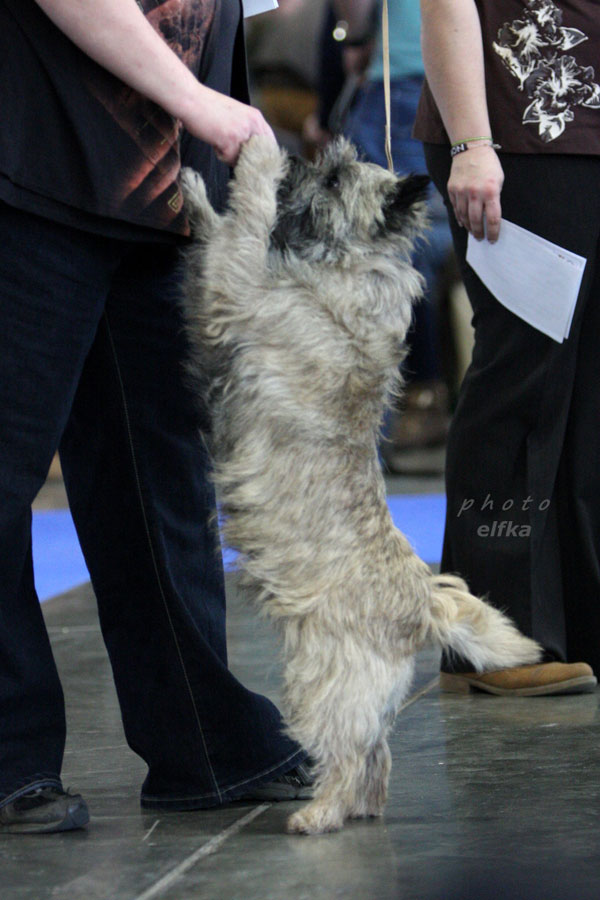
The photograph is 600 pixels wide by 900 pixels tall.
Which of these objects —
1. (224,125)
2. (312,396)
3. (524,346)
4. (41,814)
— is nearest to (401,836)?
(41,814)

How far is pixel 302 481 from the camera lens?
5.94 feet

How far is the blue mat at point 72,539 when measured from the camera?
4637 mm

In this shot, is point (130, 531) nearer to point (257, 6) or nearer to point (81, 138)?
point (81, 138)

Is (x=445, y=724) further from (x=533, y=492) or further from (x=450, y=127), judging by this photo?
(x=450, y=127)

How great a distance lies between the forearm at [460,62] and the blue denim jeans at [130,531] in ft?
2.94

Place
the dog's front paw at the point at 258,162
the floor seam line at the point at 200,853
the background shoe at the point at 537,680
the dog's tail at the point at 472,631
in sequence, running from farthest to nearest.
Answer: the background shoe at the point at 537,680
the dog's tail at the point at 472,631
the dog's front paw at the point at 258,162
the floor seam line at the point at 200,853

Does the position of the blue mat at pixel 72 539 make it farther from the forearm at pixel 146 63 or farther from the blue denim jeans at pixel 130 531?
the forearm at pixel 146 63

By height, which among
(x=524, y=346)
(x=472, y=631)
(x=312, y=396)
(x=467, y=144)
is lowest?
(x=472, y=631)

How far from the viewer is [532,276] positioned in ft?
8.59

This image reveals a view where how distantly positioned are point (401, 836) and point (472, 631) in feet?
1.02

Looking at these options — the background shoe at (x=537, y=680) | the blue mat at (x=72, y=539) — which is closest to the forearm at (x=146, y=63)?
the background shoe at (x=537, y=680)

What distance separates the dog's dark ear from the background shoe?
4.20 ft

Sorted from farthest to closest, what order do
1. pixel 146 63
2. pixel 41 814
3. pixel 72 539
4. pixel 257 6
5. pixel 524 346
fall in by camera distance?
pixel 72 539
pixel 524 346
pixel 257 6
pixel 41 814
pixel 146 63

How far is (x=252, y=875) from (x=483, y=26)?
1750mm
